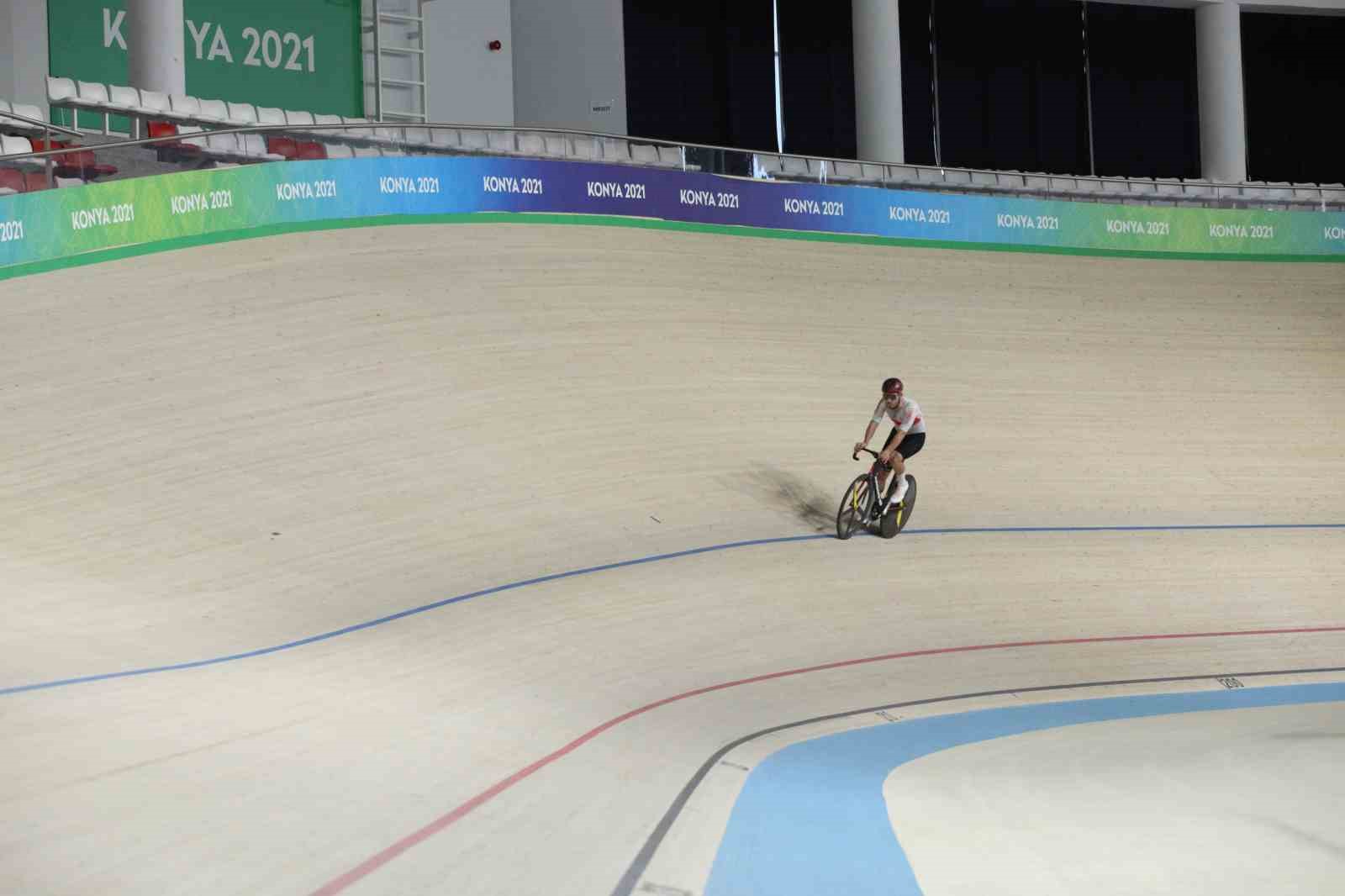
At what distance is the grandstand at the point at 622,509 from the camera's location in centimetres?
382

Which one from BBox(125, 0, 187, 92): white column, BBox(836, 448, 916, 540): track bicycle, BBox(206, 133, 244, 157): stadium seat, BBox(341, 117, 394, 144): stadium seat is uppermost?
BBox(125, 0, 187, 92): white column

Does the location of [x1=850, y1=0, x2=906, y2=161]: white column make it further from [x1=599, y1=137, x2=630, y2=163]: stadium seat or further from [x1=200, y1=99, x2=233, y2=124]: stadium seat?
[x1=200, y1=99, x2=233, y2=124]: stadium seat

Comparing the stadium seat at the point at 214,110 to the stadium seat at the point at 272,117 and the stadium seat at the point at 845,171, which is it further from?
the stadium seat at the point at 845,171

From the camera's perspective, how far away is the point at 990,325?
11.9 metres

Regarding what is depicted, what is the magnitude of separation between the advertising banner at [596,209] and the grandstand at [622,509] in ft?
0.13

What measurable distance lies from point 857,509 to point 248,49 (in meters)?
10.9

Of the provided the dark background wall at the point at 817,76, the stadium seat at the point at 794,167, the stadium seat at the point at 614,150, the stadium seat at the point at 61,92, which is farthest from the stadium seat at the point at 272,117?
the dark background wall at the point at 817,76

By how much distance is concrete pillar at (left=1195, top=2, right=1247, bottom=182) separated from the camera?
20250 mm

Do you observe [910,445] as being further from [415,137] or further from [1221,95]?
[1221,95]

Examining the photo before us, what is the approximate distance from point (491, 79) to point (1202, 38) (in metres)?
10.3

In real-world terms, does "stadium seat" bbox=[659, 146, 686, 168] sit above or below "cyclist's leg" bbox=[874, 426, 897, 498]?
above

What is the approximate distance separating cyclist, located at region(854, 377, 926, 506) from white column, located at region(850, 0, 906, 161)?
442 inches

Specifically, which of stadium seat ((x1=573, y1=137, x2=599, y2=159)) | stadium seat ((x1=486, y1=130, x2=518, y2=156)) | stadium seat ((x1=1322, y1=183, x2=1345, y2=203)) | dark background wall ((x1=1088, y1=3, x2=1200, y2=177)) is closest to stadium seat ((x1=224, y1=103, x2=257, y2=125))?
stadium seat ((x1=486, y1=130, x2=518, y2=156))

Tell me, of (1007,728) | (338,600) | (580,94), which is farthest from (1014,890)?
(580,94)
